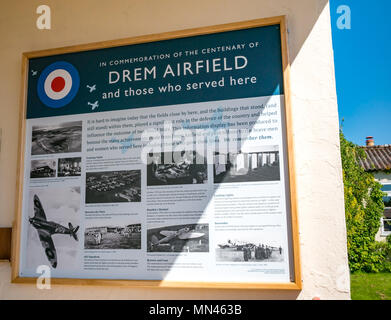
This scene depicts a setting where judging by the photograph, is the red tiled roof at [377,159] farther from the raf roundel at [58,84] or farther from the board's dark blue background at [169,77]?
the raf roundel at [58,84]

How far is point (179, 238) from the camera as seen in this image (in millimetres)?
1344

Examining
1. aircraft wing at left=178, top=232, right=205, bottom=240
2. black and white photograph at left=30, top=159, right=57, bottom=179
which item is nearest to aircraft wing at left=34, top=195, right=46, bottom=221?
black and white photograph at left=30, top=159, right=57, bottom=179

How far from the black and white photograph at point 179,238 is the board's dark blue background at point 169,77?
55 cm

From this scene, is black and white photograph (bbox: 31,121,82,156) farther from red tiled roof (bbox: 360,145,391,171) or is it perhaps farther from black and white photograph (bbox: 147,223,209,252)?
red tiled roof (bbox: 360,145,391,171)

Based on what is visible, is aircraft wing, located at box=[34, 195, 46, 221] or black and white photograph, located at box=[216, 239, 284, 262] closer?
black and white photograph, located at box=[216, 239, 284, 262]

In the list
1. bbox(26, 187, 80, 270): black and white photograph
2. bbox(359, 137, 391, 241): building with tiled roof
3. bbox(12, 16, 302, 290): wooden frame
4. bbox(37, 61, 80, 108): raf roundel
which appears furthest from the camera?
bbox(359, 137, 391, 241): building with tiled roof

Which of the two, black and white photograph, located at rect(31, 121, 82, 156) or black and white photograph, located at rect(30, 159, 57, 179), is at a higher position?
black and white photograph, located at rect(31, 121, 82, 156)

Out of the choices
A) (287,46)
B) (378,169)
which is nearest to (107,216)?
(287,46)

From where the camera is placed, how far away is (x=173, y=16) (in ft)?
5.01

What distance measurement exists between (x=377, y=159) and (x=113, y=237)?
1070 centimetres

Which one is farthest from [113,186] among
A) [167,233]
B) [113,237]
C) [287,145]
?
[287,145]

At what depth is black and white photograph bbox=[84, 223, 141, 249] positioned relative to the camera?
1395 millimetres

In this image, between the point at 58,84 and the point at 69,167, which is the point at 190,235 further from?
the point at 58,84
